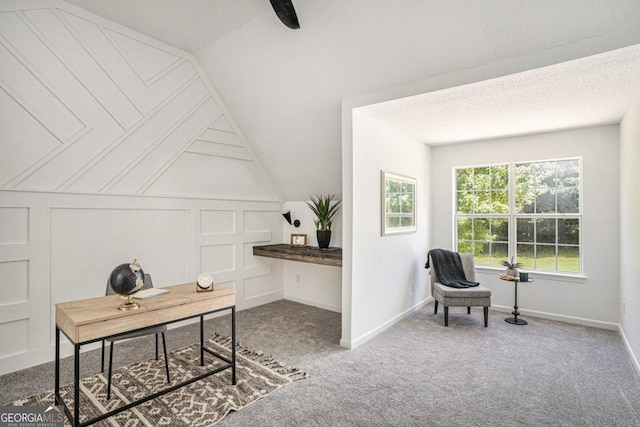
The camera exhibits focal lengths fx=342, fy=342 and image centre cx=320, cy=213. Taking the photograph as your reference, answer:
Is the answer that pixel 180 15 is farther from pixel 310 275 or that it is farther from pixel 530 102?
pixel 310 275

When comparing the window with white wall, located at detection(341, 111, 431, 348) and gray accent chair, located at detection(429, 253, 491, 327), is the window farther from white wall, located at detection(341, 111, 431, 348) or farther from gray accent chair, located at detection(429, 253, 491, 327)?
gray accent chair, located at detection(429, 253, 491, 327)

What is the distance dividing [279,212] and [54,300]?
2.88 m

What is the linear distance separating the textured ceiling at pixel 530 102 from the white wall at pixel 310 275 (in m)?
1.60

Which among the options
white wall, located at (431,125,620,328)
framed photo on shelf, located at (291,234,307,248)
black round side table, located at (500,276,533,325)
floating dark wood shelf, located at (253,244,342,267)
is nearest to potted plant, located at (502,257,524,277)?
black round side table, located at (500,276,533,325)

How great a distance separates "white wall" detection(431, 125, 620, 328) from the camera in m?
3.84

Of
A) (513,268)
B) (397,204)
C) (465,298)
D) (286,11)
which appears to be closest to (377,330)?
(465,298)

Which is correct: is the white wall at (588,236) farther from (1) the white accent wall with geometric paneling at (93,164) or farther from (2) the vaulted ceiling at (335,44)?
(1) the white accent wall with geometric paneling at (93,164)

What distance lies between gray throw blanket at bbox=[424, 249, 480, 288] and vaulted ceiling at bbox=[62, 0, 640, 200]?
156cm

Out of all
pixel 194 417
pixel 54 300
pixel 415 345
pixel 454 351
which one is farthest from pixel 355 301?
pixel 54 300

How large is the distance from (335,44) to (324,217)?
2.15 meters

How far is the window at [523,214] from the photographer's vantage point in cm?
416

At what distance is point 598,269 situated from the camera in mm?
3924

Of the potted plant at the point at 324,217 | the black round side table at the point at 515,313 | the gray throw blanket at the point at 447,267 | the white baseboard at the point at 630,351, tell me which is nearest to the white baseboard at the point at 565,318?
the white baseboard at the point at 630,351

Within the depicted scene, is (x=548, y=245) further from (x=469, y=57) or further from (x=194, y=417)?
(x=194, y=417)
